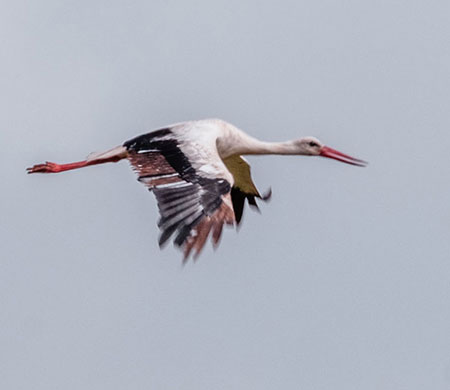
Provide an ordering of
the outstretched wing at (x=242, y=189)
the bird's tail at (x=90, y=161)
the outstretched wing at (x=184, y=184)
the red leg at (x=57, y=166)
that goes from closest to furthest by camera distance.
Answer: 1. the outstretched wing at (x=184, y=184)
2. the bird's tail at (x=90, y=161)
3. the red leg at (x=57, y=166)
4. the outstretched wing at (x=242, y=189)

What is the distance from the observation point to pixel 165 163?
1869cm

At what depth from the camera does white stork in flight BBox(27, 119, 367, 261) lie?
16.8 metres

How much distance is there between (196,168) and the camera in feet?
60.2

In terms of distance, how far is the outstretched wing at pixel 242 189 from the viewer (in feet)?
72.8

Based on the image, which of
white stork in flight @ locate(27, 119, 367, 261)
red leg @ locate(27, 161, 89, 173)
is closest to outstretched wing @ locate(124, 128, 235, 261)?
white stork in flight @ locate(27, 119, 367, 261)

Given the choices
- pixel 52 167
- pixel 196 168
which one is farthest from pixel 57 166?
pixel 196 168

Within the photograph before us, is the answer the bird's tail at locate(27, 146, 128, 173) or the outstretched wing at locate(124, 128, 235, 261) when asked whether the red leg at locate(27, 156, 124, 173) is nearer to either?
the bird's tail at locate(27, 146, 128, 173)

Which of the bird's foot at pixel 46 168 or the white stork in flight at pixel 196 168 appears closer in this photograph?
the white stork in flight at pixel 196 168

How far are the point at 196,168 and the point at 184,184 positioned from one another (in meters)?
0.56

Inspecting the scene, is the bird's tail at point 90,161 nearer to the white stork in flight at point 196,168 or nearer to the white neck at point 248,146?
the white stork in flight at point 196,168

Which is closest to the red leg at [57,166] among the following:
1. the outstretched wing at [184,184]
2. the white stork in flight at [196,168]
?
the white stork in flight at [196,168]

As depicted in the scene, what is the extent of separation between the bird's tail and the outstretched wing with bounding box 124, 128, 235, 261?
54 cm

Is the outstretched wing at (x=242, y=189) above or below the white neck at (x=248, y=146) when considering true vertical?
below

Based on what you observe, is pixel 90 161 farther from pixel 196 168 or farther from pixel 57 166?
pixel 196 168
